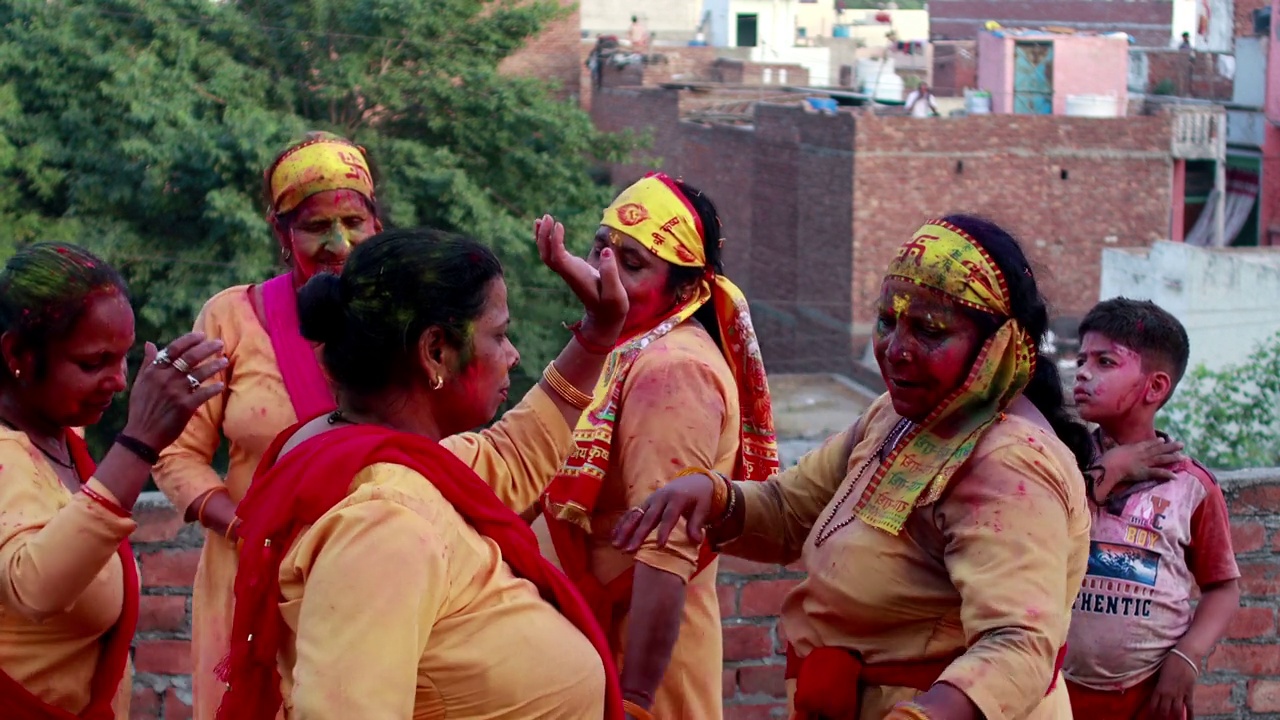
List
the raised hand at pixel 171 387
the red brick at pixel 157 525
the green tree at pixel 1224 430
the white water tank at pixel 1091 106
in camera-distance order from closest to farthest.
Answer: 1. the raised hand at pixel 171 387
2. the red brick at pixel 157 525
3. the green tree at pixel 1224 430
4. the white water tank at pixel 1091 106

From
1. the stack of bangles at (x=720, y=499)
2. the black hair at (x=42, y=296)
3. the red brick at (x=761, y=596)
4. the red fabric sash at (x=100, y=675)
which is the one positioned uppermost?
the black hair at (x=42, y=296)

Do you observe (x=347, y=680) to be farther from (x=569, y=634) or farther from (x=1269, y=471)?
(x=1269, y=471)

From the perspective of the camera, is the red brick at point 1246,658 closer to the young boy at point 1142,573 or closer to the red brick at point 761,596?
the young boy at point 1142,573

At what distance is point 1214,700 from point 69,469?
135 inches

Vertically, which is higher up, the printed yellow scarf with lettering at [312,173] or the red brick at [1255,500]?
the printed yellow scarf with lettering at [312,173]

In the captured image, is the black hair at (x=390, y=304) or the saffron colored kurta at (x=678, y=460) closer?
the black hair at (x=390, y=304)

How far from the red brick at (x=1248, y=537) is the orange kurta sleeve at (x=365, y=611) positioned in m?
3.19

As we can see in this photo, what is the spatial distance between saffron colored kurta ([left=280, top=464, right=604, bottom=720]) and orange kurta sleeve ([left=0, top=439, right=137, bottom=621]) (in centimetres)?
52

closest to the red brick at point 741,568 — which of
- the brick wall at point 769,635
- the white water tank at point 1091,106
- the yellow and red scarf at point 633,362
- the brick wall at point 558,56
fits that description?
the brick wall at point 769,635

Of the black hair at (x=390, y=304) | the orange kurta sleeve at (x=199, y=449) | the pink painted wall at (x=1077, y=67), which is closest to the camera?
the black hair at (x=390, y=304)

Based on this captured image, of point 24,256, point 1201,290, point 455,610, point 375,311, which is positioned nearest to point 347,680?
point 455,610

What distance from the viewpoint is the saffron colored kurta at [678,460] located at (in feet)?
10.3

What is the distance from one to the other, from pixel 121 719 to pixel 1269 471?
342cm

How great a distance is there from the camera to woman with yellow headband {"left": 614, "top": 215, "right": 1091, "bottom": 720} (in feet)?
7.81
